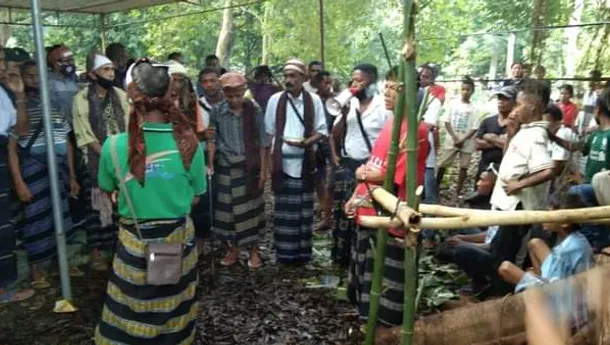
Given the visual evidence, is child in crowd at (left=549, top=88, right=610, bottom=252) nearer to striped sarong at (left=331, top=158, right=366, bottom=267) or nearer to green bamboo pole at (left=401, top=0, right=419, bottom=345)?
striped sarong at (left=331, top=158, right=366, bottom=267)

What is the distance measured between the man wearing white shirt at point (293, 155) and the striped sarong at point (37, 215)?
6.33ft

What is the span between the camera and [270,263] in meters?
5.60

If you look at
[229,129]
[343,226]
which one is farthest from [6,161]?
[343,226]

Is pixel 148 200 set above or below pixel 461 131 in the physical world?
above

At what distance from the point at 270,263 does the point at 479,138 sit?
2.75 meters

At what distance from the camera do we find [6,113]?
4.14m

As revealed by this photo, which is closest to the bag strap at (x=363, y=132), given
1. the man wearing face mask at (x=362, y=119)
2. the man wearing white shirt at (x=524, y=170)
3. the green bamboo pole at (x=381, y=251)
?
the man wearing face mask at (x=362, y=119)

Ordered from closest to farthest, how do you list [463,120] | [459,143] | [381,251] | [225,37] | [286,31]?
[381,251] < [459,143] < [463,120] < [225,37] < [286,31]

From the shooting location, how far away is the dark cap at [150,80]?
289 cm

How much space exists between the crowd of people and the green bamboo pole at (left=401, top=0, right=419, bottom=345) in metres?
0.29

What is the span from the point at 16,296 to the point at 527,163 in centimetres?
409

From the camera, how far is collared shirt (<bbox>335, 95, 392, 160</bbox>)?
4809mm

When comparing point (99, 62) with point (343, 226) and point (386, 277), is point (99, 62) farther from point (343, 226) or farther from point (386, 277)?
point (386, 277)

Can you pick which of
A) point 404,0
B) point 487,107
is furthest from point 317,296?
point 487,107
